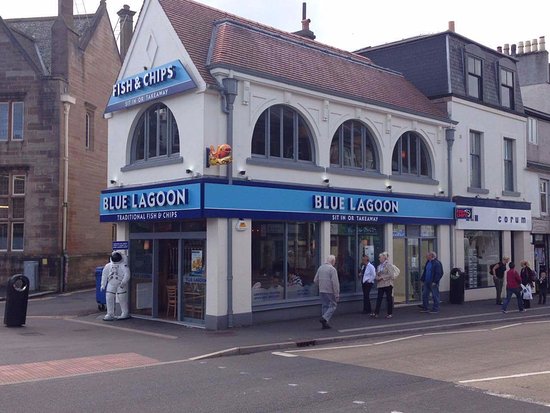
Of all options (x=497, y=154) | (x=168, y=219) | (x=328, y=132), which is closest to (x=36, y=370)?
(x=168, y=219)

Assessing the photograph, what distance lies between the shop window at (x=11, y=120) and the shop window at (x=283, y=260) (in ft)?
50.4

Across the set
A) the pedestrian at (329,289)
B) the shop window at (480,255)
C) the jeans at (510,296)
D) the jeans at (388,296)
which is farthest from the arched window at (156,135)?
the shop window at (480,255)

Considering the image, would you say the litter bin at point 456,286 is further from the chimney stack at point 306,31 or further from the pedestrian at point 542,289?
the chimney stack at point 306,31

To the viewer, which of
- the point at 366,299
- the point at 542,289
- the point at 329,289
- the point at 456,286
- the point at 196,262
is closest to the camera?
the point at 329,289

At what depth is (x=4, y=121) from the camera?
27.7m

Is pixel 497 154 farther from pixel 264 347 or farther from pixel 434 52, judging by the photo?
pixel 264 347

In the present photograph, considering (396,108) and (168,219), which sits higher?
(396,108)

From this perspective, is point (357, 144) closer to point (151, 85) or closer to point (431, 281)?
point (431, 281)

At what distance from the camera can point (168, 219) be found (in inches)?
641

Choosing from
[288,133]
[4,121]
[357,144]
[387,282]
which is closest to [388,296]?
[387,282]

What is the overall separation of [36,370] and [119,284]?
23.6 ft

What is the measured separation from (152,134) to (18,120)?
12.6 metres

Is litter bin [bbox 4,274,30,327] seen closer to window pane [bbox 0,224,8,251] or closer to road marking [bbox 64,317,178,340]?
road marking [bbox 64,317,178,340]

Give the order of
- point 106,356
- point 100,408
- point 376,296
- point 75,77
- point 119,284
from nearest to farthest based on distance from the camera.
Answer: point 100,408, point 106,356, point 119,284, point 376,296, point 75,77
